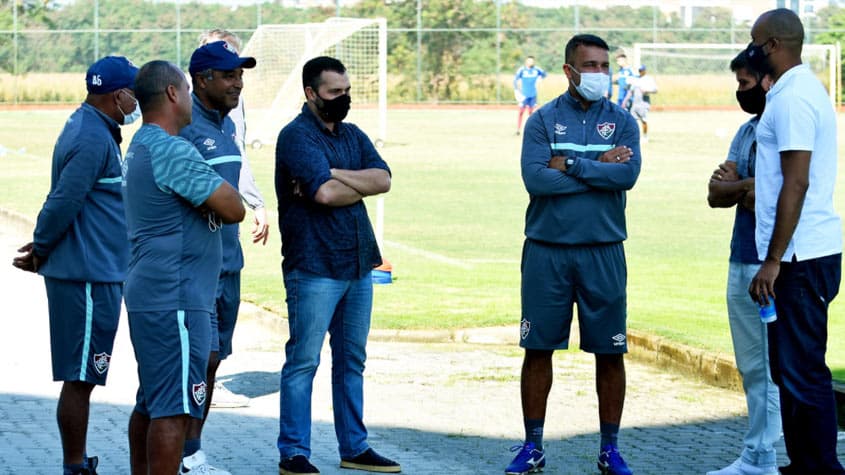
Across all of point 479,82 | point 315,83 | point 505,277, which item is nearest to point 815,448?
point 315,83

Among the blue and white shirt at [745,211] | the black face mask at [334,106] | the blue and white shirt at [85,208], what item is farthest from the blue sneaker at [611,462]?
the blue and white shirt at [85,208]

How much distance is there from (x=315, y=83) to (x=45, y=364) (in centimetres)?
414

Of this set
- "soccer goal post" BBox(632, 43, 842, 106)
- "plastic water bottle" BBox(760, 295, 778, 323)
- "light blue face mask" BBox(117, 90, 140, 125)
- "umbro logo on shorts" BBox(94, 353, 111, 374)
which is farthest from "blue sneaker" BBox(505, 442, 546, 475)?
"soccer goal post" BBox(632, 43, 842, 106)

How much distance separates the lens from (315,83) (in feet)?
24.6

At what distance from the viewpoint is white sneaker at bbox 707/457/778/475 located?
7.41m

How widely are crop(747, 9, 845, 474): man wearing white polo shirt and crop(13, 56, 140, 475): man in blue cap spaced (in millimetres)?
3013

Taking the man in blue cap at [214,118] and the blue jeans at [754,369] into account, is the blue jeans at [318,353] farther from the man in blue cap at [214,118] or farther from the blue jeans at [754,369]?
the blue jeans at [754,369]

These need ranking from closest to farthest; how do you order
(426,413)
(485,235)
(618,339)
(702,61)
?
1. (618,339)
2. (426,413)
3. (485,235)
4. (702,61)

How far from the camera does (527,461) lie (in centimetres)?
760

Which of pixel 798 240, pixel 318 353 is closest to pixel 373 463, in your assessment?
pixel 318 353

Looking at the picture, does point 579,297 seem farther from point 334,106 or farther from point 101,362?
point 101,362

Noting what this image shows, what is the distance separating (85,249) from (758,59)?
3283 millimetres

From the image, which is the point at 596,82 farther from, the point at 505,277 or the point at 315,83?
the point at 505,277

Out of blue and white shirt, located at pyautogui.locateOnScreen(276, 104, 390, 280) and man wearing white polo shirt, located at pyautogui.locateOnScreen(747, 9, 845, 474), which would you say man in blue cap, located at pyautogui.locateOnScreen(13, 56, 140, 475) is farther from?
man wearing white polo shirt, located at pyautogui.locateOnScreen(747, 9, 845, 474)
